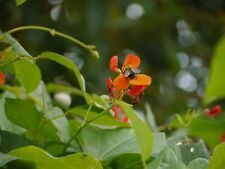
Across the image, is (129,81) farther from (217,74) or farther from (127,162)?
(217,74)

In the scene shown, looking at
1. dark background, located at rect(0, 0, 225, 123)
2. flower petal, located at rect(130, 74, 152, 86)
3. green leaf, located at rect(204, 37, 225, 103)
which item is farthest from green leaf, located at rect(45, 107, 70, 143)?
dark background, located at rect(0, 0, 225, 123)

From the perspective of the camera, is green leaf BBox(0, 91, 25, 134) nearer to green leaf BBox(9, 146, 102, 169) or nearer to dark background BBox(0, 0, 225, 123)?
green leaf BBox(9, 146, 102, 169)

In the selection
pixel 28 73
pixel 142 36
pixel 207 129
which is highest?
pixel 28 73

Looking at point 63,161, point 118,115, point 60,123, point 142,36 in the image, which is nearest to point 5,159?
point 63,161

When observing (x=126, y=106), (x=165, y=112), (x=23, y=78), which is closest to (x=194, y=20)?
(x=165, y=112)

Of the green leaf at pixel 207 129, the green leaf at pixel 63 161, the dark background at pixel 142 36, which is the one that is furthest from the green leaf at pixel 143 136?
the dark background at pixel 142 36
